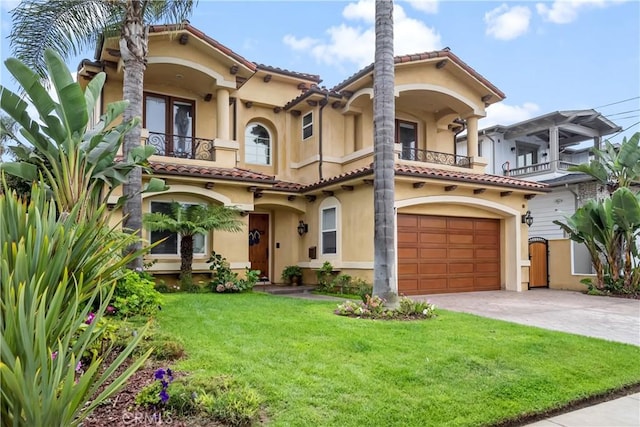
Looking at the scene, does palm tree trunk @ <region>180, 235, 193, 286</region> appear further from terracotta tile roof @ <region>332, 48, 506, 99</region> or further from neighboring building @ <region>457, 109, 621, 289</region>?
neighboring building @ <region>457, 109, 621, 289</region>

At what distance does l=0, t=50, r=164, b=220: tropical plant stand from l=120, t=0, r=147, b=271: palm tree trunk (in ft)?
6.45

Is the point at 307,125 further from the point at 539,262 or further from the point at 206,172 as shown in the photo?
the point at 539,262

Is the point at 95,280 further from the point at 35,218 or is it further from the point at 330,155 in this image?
the point at 330,155

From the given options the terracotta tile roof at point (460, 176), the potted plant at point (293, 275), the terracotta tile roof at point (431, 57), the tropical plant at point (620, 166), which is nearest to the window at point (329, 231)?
the potted plant at point (293, 275)

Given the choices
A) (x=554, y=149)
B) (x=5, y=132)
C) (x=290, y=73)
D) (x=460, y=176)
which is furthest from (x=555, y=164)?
(x=5, y=132)

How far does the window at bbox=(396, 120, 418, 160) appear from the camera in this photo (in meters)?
18.1

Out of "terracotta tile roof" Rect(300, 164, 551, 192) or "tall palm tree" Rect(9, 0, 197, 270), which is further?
"terracotta tile roof" Rect(300, 164, 551, 192)

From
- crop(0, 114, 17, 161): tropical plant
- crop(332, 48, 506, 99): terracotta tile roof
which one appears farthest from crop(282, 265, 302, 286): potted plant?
crop(0, 114, 17, 161): tropical plant

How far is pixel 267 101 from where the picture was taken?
18.4 metres

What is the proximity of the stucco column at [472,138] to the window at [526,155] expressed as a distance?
1217 cm

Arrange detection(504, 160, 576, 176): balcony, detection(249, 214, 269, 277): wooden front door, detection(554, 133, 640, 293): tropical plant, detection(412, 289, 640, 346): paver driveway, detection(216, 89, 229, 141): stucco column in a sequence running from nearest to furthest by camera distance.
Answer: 1. detection(412, 289, 640, 346): paver driveway
2. detection(554, 133, 640, 293): tropical plant
3. detection(216, 89, 229, 141): stucco column
4. detection(249, 214, 269, 277): wooden front door
5. detection(504, 160, 576, 176): balcony

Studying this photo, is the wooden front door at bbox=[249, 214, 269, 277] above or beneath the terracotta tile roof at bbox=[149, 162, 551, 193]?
beneath

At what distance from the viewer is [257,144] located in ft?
61.4

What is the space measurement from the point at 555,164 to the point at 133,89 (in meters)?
21.3
